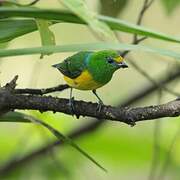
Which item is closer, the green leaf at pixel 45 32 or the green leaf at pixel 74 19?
the green leaf at pixel 74 19

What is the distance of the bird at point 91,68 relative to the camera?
1.38 m

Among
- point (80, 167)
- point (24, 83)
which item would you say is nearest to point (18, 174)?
point (80, 167)

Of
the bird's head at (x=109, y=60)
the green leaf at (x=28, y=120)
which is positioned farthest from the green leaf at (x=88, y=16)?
the bird's head at (x=109, y=60)

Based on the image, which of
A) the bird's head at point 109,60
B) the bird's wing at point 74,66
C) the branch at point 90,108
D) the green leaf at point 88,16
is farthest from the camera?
the bird's wing at point 74,66

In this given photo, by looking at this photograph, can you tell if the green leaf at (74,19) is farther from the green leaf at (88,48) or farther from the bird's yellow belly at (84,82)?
the bird's yellow belly at (84,82)

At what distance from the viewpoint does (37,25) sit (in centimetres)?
96

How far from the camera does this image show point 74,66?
4.83 ft

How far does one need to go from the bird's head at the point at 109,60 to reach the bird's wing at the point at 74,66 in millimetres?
37

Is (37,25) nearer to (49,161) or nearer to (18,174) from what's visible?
(18,174)

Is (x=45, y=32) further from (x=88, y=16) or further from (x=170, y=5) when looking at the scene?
(x=170, y=5)

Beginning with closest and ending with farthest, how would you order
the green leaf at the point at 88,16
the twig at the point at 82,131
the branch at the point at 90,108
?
the green leaf at the point at 88,16, the branch at the point at 90,108, the twig at the point at 82,131

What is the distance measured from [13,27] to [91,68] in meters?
0.55

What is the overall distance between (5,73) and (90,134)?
1.27m

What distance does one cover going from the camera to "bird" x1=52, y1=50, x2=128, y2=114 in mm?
1384
